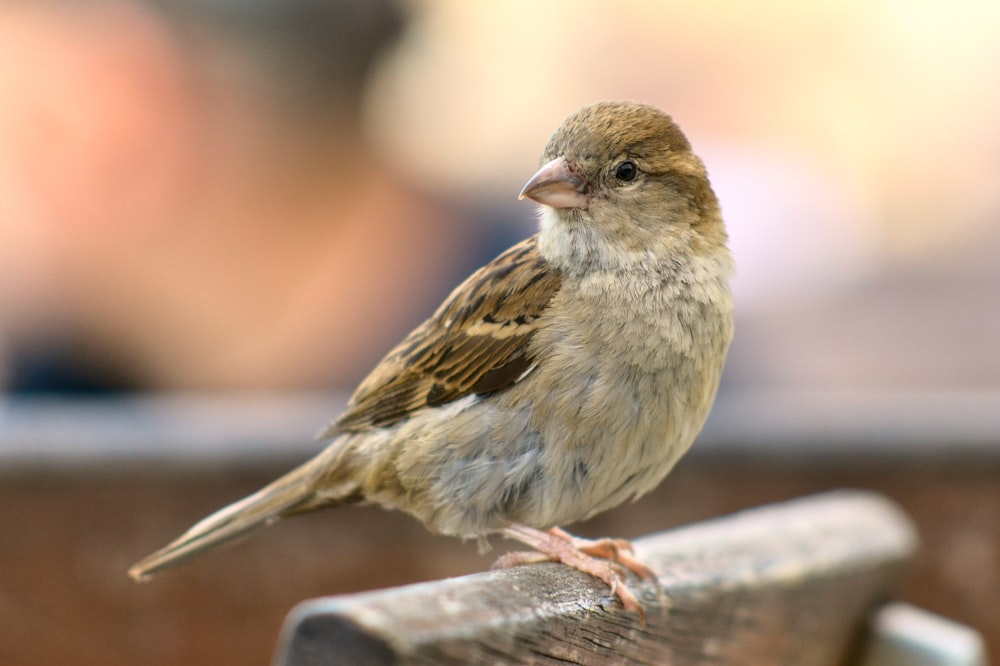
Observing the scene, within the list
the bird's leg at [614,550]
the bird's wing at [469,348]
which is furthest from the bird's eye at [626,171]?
the bird's leg at [614,550]

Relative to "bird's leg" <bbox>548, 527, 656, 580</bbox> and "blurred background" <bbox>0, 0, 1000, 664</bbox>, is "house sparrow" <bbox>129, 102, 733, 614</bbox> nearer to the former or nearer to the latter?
"bird's leg" <bbox>548, 527, 656, 580</bbox>

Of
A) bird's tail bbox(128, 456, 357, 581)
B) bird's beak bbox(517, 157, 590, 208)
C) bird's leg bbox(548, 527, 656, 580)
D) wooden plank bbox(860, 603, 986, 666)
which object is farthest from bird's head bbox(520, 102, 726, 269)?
wooden plank bbox(860, 603, 986, 666)

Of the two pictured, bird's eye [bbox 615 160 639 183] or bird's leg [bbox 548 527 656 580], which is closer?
bird's leg [bbox 548 527 656 580]

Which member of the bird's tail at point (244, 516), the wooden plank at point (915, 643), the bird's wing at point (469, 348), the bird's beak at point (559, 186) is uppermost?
the bird's beak at point (559, 186)

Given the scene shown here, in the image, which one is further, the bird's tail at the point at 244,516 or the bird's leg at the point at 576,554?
the bird's tail at the point at 244,516

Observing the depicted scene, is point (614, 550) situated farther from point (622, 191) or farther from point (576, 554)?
point (622, 191)

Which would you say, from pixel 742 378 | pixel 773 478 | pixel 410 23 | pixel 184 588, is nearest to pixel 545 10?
pixel 410 23

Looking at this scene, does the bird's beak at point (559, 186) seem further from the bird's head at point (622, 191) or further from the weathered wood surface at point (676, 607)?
the weathered wood surface at point (676, 607)

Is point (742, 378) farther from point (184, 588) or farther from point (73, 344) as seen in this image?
point (184, 588)
